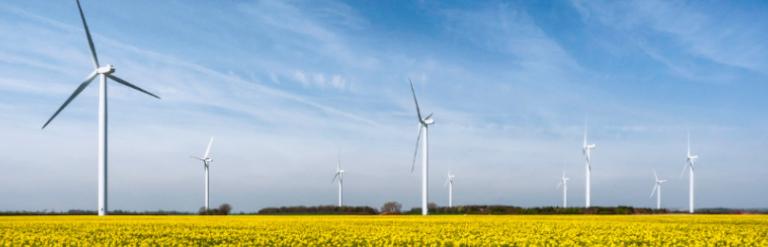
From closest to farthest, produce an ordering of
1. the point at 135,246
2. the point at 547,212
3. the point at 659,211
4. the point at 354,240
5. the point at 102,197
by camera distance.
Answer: the point at 135,246 < the point at 354,240 < the point at 102,197 < the point at 547,212 < the point at 659,211

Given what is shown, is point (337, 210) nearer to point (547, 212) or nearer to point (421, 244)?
point (547, 212)

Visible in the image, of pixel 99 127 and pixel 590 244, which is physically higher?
pixel 99 127

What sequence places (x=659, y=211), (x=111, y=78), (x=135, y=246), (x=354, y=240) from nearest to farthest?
1. (x=135, y=246)
2. (x=354, y=240)
3. (x=111, y=78)
4. (x=659, y=211)

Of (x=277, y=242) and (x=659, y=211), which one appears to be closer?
(x=277, y=242)

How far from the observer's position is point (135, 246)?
2106 cm

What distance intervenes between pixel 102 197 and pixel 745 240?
53472 millimetres

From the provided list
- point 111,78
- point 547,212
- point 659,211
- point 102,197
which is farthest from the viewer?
point 659,211

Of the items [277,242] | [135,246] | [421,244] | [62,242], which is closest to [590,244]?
[421,244]

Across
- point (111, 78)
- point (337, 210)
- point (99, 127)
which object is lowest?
point (337, 210)

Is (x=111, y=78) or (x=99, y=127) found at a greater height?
(x=111, y=78)

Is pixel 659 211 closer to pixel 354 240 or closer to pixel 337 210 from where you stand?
pixel 337 210

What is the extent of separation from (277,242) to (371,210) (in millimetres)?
62243

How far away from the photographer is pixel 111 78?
69750 mm

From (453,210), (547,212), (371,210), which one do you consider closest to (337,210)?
(371,210)
